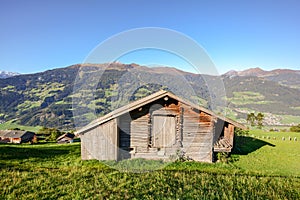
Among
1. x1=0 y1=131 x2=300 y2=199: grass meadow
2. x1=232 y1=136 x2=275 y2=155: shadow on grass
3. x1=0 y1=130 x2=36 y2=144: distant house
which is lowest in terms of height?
x1=0 y1=130 x2=36 y2=144: distant house

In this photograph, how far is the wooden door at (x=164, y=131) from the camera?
1566cm

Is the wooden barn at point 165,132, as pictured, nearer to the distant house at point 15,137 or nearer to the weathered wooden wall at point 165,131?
the weathered wooden wall at point 165,131

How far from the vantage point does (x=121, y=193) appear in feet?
29.7

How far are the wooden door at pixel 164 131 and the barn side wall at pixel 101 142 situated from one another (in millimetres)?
2924

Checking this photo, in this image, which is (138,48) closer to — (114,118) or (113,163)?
(114,118)

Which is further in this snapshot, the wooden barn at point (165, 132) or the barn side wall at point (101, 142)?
the wooden barn at point (165, 132)

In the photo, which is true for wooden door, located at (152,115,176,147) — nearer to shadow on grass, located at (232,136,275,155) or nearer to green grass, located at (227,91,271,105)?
shadow on grass, located at (232,136,275,155)

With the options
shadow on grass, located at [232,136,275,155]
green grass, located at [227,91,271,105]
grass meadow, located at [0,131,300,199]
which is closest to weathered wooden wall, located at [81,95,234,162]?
grass meadow, located at [0,131,300,199]

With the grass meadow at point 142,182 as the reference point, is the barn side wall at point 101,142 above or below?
above

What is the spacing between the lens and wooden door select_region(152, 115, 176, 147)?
15.7 m

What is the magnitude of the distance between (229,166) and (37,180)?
38.6ft

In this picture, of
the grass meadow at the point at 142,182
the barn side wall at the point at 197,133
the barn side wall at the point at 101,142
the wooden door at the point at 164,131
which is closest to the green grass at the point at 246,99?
the barn side wall at the point at 197,133

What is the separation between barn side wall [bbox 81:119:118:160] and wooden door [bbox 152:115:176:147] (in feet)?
9.59

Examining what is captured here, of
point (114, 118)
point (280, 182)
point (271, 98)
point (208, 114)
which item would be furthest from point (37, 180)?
point (271, 98)
